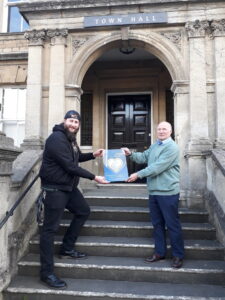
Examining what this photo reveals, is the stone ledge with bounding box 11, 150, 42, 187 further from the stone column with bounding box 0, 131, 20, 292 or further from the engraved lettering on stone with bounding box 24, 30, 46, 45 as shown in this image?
the engraved lettering on stone with bounding box 24, 30, 46, 45

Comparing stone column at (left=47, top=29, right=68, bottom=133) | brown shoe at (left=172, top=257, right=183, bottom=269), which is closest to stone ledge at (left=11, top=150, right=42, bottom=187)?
stone column at (left=47, top=29, right=68, bottom=133)

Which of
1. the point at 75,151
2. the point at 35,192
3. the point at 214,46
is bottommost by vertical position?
the point at 35,192

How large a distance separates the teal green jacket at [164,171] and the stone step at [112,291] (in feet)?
3.62

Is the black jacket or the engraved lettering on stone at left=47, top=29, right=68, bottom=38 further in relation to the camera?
the engraved lettering on stone at left=47, top=29, right=68, bottom=38

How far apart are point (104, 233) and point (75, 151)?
147 cm

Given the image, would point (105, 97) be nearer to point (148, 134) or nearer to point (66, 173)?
point (148, 134)

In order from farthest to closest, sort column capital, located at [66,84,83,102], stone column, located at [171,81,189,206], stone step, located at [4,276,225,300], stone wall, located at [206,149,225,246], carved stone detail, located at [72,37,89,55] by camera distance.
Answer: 1. carved stone detail, located at [72,37,89,55]
2. column capital, located at [66,84,83,102]
3. stone column, located at [171,81,189,206]
4. stone wall, located at [206,149,225,246]
5. stone step, located at [4,276,225,300]

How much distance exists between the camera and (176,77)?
566cm

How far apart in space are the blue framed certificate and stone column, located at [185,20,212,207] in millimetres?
1814

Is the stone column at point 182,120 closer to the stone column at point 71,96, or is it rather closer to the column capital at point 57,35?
the stone column at point 71,96

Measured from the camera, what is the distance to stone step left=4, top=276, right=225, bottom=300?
125 inches

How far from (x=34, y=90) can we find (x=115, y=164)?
292cm

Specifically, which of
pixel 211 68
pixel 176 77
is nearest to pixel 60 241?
pixel 176 77

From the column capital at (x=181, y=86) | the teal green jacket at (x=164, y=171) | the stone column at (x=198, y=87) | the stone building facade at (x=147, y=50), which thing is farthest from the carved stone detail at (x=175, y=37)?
the teal green jacket at (x=164, y=171)
